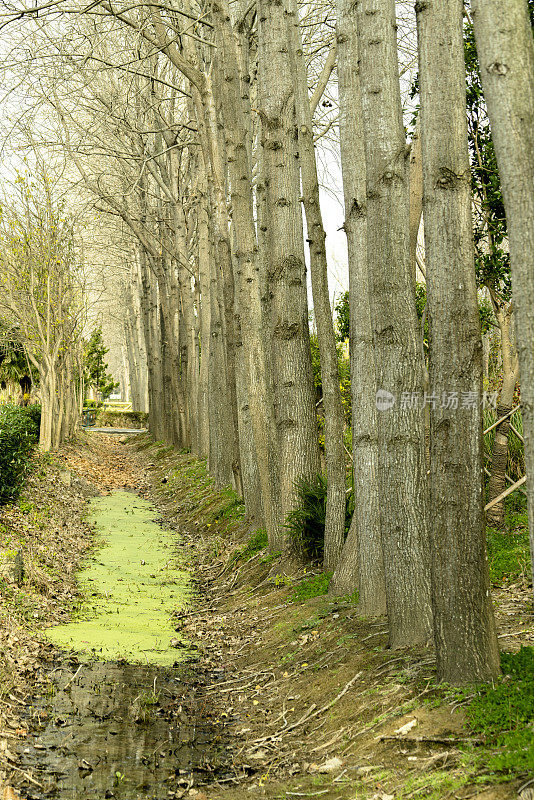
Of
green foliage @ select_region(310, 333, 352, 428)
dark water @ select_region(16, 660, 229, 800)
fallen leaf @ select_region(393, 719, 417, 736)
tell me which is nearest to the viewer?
fallen leaf @ select_region(393, 719, 417, 736)

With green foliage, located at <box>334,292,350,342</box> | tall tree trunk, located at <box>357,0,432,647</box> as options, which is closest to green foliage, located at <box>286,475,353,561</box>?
tall tree trunk, located at <box>357,0,432,647</box>

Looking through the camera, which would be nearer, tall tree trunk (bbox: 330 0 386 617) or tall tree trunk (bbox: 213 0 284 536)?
tall tree trunk (bbox: 330 0 386 617)

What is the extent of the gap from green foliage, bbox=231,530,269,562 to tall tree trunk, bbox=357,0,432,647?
14.9 feet

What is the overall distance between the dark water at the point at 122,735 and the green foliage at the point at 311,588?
4.31ft

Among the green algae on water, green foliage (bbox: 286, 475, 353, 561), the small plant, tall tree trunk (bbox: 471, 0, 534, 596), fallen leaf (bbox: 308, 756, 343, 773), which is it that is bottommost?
the green algae on water

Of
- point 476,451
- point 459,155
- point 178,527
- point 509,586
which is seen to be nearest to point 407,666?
point 476,451

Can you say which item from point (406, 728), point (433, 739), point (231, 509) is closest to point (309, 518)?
point (406, 728)

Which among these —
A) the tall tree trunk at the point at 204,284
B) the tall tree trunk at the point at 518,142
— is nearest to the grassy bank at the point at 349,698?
the tall tree trunk at the point at 518,142

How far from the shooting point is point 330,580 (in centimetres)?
728

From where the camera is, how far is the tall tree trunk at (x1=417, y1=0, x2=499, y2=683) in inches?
164

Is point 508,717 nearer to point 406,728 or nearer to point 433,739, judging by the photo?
point 433,739

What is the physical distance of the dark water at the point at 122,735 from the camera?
4.41 metres

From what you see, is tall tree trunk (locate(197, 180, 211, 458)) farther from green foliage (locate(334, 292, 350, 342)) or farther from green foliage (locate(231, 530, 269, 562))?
green foliage (locate(231, 530, 269, 562))

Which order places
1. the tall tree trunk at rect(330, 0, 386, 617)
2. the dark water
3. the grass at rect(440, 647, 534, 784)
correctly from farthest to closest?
the tall tree trunk at rect(330, 0, 386, 617), the dark water, the grass at rect(440, 647, 534, 784)
